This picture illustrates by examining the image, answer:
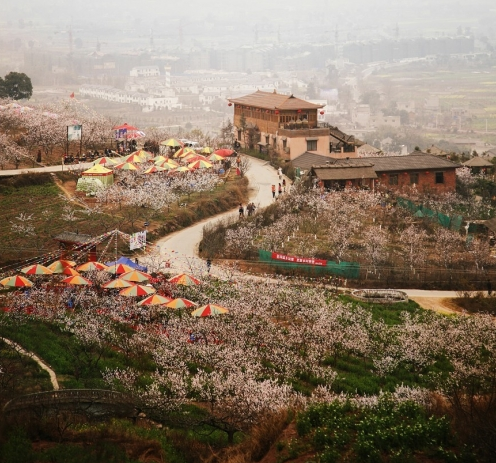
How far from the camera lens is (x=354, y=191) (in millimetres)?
48688

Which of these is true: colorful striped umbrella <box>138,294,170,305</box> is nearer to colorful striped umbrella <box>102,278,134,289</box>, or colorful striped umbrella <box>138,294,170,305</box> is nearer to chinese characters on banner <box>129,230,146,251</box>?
colorful striped umbrella <box>102,278,134,289</box>

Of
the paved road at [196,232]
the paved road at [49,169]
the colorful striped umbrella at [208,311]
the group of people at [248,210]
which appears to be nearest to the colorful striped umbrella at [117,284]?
the colorful striped umbrella at [208,311]

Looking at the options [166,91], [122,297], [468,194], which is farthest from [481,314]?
[166,91]

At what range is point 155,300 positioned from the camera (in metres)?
30.9

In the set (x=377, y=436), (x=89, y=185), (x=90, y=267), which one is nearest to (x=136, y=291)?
(x=90, y=267)

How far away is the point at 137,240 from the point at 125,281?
20.9 feet

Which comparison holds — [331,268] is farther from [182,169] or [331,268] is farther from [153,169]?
[153,169]

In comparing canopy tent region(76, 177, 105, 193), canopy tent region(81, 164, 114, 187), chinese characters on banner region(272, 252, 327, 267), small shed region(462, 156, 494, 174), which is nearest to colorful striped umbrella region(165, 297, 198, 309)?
chinese characters on banner region(272, 252, 327, 267)

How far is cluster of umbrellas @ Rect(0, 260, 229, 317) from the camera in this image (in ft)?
101

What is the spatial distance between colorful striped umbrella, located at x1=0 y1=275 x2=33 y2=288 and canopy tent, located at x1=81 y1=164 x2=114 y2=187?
1481cm

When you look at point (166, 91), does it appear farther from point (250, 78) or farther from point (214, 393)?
point (214, 393)

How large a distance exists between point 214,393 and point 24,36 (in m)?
159

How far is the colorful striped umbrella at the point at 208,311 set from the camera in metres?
30.0

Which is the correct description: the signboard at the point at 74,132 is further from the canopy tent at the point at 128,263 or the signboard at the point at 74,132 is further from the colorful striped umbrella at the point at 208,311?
the colorful striped umbrella at the point at 208,311
